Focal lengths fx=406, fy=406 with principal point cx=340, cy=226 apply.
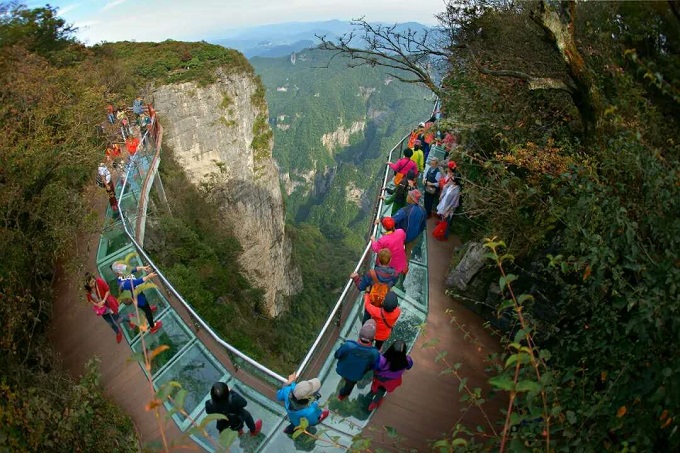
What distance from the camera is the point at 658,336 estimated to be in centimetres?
250

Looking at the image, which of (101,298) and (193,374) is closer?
(193,374)

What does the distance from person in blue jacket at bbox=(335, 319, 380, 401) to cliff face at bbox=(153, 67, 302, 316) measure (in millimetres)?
21977

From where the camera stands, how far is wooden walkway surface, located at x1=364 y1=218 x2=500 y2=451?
4.75m

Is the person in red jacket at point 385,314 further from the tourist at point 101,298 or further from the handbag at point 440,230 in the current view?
the tourist at point 101,298

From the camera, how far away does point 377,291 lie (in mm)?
5266

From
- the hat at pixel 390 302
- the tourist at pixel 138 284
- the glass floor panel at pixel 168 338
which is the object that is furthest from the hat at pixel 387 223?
the tourist at pixel 138 284

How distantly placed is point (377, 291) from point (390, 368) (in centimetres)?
105

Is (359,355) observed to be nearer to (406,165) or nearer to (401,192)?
(401,192)

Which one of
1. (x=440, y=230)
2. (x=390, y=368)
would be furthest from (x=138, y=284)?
(x=440, y=230)

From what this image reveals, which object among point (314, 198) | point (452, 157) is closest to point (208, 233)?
point (452, 157)

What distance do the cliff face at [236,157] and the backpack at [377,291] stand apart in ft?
69.9

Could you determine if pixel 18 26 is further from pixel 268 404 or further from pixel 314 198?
pixel 314 198

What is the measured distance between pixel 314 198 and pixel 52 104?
10844 cm

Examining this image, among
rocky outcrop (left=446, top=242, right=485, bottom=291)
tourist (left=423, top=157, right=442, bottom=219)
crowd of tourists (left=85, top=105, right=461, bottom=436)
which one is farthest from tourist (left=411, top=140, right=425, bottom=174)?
rocky outcrop (left=446, top=242, right=485, bottom=291)
